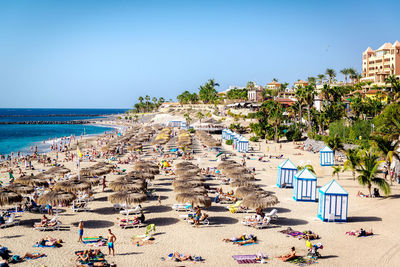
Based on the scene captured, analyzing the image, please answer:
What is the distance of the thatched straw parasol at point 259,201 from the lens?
14539 millimetres

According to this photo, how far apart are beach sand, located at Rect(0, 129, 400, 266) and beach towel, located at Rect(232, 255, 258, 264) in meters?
0.25

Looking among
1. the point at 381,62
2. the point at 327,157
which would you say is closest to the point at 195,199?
the point at 327,157

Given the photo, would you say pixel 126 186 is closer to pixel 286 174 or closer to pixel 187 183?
pixel 187 183

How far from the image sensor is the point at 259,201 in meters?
14.6

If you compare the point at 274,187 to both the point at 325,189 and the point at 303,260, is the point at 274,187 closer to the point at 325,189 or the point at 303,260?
the point at 325,189

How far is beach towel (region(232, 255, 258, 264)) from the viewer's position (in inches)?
429

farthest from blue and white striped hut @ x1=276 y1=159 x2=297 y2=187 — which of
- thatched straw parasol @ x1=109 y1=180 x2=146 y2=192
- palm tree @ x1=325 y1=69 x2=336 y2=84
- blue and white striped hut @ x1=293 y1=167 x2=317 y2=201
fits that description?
palm tree @ x1=325 y1=69 x2=336 y2=84

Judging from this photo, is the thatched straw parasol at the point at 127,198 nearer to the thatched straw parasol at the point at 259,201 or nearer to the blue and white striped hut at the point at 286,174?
the thatched straw parasol at the point at 259,201

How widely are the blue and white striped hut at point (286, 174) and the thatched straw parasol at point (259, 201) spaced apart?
6.55 m

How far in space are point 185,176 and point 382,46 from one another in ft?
260

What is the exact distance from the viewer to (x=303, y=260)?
35.9 ft

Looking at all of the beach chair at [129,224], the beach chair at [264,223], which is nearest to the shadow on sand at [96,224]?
the beach chair at [129,224]

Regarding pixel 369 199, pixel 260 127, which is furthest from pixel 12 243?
pixel 260 127

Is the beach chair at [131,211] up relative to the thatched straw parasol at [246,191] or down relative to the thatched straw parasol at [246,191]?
down
